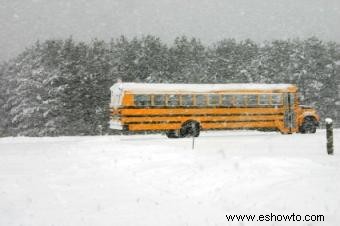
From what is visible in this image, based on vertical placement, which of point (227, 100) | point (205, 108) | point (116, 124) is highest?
point (227, 100)

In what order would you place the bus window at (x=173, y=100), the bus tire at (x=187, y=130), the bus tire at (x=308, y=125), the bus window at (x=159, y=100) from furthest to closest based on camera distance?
the bus tire at (x=308, y=125), the bus tire at (x=187, y=130), the bus window at (x=173, y=100), the bus window at (x=159, y=100)

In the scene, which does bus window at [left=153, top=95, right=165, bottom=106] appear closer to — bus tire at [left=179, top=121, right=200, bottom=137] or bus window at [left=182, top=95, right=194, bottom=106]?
bus window at [left=182, top=95, right=194, bottom=106]

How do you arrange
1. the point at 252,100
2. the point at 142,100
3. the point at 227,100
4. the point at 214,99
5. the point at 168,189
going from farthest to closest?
the point at 252,100 < the point at 227,100 < the point at 214,99 < the point at 142,100 < the point at 168,189

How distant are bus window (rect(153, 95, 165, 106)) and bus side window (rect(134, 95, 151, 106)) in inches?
10.4

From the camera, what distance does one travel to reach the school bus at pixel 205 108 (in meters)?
23.8

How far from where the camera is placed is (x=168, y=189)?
385 inches

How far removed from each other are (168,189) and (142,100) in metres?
14.3

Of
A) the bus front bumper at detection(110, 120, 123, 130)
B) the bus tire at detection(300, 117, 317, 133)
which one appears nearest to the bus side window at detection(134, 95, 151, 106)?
the bus front bumper at detection(110, 120, 123, 130)

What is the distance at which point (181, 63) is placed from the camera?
66.6 m

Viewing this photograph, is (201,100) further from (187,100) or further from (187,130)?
(187,130)

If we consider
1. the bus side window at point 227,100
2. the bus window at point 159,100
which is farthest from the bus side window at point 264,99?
the bus window at point 159,100

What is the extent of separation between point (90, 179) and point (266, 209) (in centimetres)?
442

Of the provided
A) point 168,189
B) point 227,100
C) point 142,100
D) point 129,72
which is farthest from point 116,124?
point 129,72

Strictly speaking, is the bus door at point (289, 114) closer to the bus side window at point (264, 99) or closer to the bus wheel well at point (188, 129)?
the bus side window at point (264, 99)
